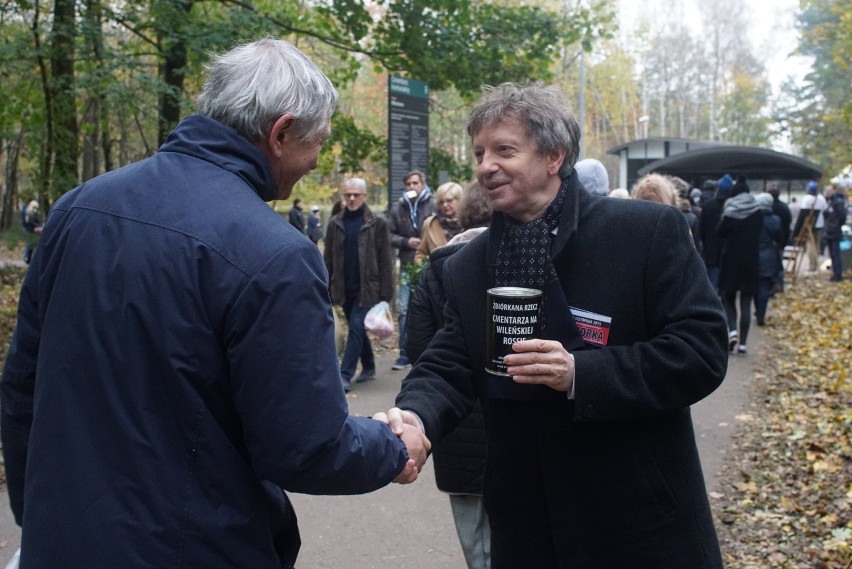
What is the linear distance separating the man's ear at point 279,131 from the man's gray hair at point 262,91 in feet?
0.03

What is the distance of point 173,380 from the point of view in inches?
73.3

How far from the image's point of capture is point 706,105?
73.8m

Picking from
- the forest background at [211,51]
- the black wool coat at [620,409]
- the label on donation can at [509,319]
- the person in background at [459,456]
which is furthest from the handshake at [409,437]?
the forest background at [211,51]

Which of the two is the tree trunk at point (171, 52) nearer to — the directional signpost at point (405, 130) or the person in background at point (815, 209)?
the directional signpost at point (405, 130)

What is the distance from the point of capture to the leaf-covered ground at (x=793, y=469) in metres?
4.87

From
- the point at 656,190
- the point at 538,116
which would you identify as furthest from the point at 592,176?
the point at 538,116

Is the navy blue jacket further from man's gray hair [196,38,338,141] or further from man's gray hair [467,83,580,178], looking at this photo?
man's gray hair [467,83,580,178]

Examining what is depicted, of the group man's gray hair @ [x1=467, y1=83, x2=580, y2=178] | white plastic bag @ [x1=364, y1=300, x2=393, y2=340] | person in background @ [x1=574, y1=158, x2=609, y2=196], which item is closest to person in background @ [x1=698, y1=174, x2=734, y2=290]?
white plastic bag @ [x1=364, y1=300, x2=393, y2=340]

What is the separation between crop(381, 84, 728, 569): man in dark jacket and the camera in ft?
7.72

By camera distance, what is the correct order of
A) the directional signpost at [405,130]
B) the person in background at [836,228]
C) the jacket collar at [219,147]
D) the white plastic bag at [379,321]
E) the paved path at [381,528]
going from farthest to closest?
the person in background at [836,228] → the directional signpost at [405,130] → the white plastic bag at [379,321] → the paved path at [381,528] → the jacket collar at [219,147]

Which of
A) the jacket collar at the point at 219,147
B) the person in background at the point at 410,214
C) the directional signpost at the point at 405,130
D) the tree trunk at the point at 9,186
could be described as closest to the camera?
the jacket collar at the point at 219,147

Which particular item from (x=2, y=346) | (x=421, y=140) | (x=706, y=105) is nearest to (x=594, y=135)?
(x=706, y=105)

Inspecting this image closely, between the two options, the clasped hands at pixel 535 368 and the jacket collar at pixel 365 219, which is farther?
the jacket collar at pixel 365 219

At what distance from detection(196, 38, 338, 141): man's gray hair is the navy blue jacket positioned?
213mm
